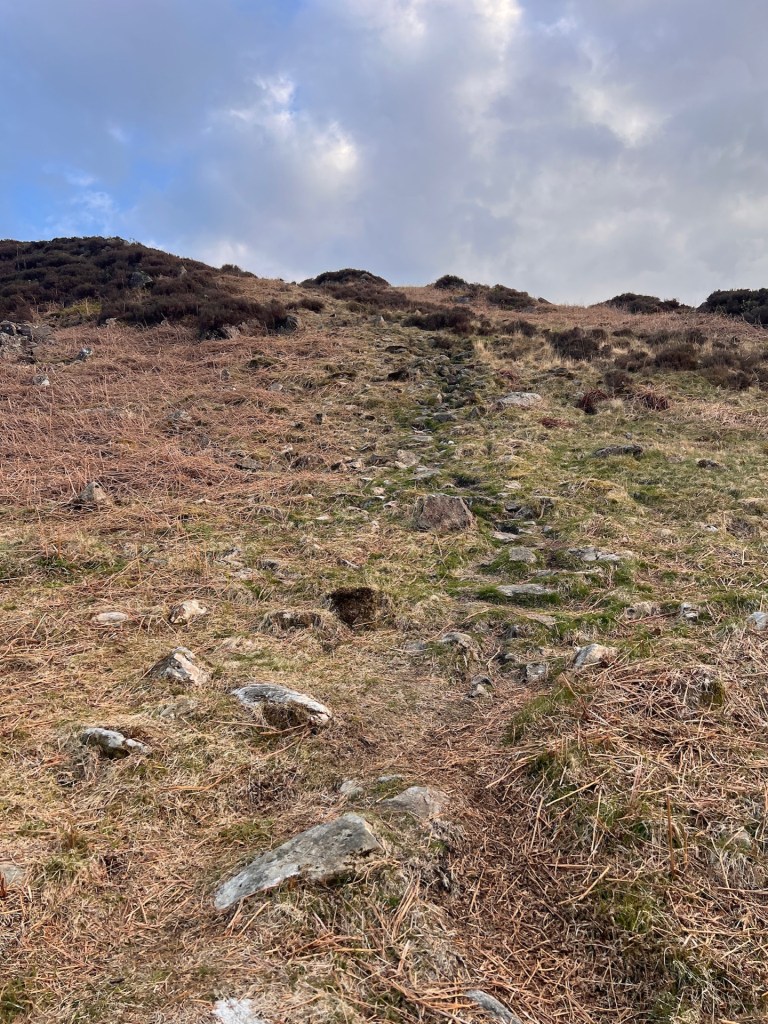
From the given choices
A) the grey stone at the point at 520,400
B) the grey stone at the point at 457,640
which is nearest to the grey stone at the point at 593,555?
the grey stone at the point at 457,640

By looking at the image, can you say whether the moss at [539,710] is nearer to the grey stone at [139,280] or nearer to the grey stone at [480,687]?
the grey stone at [480,687]

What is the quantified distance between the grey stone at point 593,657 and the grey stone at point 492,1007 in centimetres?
196

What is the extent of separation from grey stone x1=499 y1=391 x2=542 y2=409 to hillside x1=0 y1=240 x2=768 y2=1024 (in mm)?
2392

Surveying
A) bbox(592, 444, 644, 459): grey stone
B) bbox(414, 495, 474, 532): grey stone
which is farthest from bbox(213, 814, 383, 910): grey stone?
bbox(592, 444, 644, 459): grey stone

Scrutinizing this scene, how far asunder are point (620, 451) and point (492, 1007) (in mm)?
8455

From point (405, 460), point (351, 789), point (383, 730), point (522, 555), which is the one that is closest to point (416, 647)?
point (383, 730)

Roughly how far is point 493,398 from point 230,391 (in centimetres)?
553

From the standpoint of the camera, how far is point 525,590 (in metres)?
5.42

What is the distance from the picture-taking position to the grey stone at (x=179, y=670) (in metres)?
3.91

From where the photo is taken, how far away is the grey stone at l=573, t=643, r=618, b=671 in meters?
3.75

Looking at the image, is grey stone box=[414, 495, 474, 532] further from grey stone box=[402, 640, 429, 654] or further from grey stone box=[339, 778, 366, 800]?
grey stone box=[339, 778, 366, 800]

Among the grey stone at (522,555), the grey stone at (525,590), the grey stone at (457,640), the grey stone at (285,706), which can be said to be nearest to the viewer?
the grey stone at (285,706)

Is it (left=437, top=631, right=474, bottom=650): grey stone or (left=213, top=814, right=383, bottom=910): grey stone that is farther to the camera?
(left=437, top=631, right=474, bottom=650): grey stone

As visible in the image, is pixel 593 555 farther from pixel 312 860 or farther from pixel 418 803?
pixel 312 860
